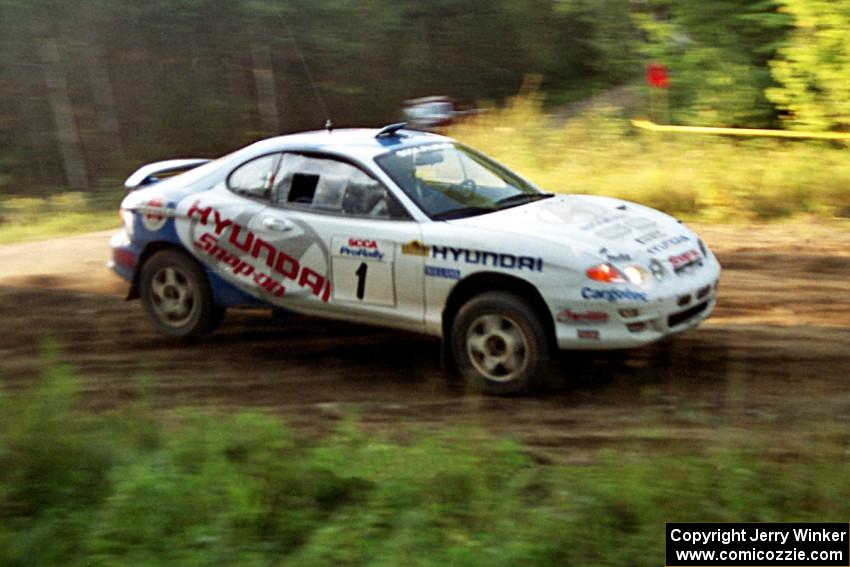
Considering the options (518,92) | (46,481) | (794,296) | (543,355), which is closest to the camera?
(46,481)

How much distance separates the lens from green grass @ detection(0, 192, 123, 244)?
47.9ft

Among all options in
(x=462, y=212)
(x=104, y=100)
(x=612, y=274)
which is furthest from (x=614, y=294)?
(x=104, y=100)

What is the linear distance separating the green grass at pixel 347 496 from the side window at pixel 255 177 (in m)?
2.46

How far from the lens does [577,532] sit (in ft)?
15.4

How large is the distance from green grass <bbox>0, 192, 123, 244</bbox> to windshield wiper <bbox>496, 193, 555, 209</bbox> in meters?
8.09

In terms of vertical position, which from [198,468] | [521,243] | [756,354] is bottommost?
[756,354]

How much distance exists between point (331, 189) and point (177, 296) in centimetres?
159

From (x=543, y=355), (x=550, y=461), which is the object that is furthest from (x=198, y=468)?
(x=543, y=355)

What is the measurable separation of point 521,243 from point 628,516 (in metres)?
2.47

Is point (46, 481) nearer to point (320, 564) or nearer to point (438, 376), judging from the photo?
point (320, 564)

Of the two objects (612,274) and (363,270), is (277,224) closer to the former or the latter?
(363,270)

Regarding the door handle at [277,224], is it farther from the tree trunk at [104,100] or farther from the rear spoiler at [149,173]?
the tree trunk at [104,100]

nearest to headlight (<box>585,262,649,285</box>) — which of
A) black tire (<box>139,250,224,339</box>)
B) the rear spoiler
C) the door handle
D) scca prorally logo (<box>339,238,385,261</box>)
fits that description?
scca prorally logo (<box>339,238,385,261</box>)

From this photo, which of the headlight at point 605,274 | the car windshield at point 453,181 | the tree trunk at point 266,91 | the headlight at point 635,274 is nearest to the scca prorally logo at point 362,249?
the car windshield at point 453,181
